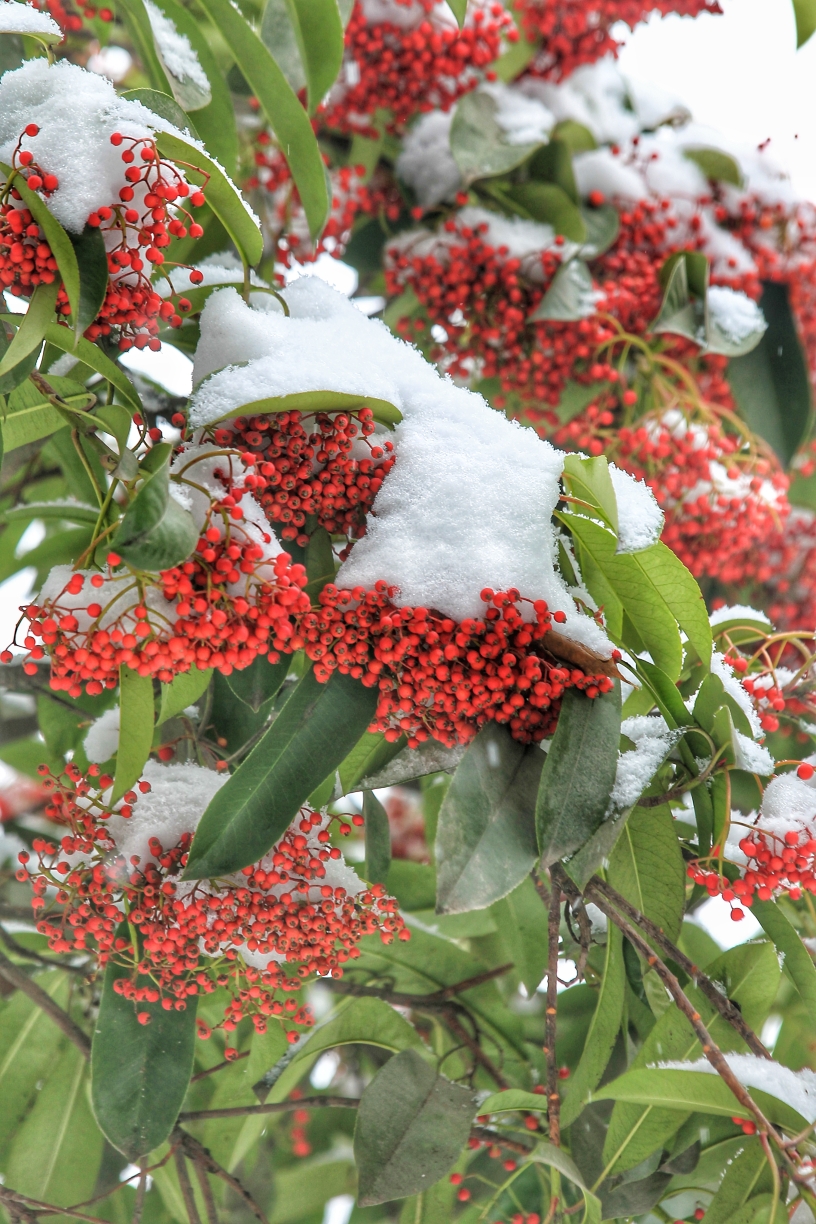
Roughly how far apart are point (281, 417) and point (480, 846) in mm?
521

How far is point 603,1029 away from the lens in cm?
137

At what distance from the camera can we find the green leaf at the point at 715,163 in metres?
2.39

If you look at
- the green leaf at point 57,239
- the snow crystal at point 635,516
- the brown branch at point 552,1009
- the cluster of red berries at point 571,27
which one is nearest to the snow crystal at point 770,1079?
the brown branch at point 552,1009

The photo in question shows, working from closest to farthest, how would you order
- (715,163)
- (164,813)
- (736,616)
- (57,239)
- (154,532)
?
(154,532) < (57,239) < (164,813) < (736,616) < (715,163)

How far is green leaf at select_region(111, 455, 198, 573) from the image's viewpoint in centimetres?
87

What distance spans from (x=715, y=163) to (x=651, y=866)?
1828mm

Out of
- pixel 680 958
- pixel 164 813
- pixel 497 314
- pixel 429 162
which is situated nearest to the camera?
pixel 680 958

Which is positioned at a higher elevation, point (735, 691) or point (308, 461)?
point (308, 461)

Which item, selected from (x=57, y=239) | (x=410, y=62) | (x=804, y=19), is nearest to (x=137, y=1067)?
(x=57, y=239)

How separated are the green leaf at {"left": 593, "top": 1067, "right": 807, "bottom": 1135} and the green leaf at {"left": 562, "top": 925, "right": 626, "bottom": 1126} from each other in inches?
4.9

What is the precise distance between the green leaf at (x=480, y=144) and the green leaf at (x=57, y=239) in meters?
1.23

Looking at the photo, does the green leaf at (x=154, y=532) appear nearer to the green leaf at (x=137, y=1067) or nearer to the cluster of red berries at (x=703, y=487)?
the green leaf at (x=137, y=1067)

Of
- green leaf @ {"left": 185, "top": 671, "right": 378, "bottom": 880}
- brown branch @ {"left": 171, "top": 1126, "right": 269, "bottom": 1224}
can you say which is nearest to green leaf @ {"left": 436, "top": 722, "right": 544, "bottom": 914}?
green leaf @ {"left": 185, "top": 671, "right": 378, "bottom": 880}

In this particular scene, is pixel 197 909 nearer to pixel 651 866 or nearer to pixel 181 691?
pixel 181 691
